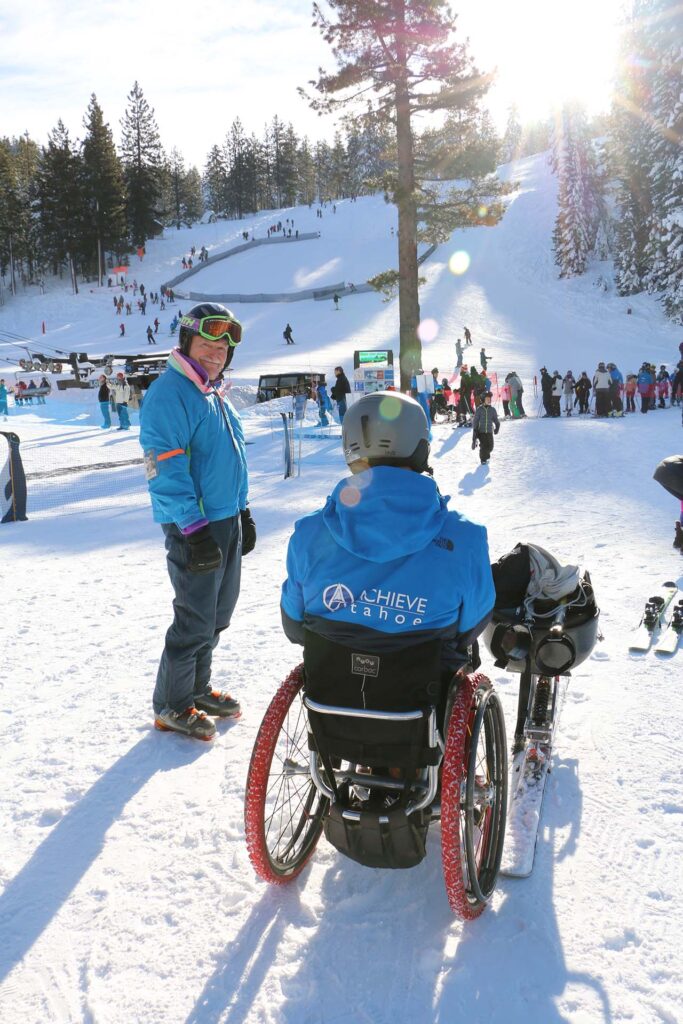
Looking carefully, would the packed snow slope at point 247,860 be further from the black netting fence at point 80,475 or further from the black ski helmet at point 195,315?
the black netting fence at point 80,475

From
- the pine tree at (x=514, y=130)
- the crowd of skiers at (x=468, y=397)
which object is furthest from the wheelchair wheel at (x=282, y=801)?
the pine tree at (x=514, y=130)

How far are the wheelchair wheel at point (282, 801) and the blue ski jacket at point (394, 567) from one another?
38 centimetres

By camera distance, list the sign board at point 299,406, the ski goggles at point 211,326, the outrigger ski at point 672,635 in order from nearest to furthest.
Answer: the ski goggles at point 211,326 < the outrigger ski at point 672,635 < the sign board at point 299,406

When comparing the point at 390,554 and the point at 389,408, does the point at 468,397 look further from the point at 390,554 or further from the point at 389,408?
the point at 390,554

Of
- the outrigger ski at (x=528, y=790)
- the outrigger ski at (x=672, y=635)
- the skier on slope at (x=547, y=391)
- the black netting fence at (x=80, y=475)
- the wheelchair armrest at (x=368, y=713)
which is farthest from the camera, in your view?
the skier on slope at (x=547, y=391)

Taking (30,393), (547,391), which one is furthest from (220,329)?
(30,393)

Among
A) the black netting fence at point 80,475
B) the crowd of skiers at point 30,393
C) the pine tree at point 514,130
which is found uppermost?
the pine tree at point 514,130

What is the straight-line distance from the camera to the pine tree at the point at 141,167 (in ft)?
237

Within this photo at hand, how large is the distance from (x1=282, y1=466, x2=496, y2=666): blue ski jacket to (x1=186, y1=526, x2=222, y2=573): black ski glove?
0.86 metres

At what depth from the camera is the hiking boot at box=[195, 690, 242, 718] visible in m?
3.65

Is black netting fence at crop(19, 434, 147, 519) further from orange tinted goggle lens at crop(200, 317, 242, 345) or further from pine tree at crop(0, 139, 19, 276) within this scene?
pine tree at crop(0, 139, 19, 276)

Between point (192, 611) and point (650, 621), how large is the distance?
3009mm

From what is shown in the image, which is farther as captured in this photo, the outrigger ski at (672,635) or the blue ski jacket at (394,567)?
the outrigger ski at (672,635)

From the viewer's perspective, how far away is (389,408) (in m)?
2.26
